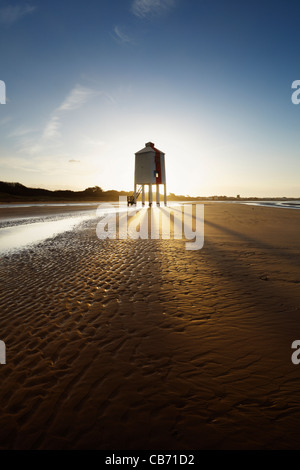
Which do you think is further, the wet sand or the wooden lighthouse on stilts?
the wooden lighthouse on stilts

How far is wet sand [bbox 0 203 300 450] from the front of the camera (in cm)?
218

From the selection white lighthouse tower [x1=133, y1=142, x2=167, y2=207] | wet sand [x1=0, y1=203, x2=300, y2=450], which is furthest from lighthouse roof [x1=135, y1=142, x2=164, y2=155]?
wet sand [x1=0, y1=203, x2=300, y2=450]

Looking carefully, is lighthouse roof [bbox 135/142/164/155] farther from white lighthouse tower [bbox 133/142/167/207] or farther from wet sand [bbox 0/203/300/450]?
wet sand [bbox 0/203/300/450]

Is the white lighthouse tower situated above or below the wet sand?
above

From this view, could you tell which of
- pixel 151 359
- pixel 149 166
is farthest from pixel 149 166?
pixel 151 359

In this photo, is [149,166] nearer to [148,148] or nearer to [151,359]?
[148,148]

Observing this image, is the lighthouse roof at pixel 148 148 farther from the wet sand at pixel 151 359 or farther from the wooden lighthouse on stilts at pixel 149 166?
the wet sand at pixel 151 359

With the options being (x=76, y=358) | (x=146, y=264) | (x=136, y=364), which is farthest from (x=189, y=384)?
(x=146, y=264)

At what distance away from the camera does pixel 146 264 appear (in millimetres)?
7445

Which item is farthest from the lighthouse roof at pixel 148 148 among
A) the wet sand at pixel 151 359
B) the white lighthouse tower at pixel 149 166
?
the wet sand at pixel 151 359

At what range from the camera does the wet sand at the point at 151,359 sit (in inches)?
85.8

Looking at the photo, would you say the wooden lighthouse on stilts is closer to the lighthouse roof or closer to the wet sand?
the lighthouse roof

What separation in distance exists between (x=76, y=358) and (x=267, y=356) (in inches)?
101

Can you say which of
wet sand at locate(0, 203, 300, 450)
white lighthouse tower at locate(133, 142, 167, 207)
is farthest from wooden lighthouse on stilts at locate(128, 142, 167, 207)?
wet sand at locate(0, 203, 300, 450)
